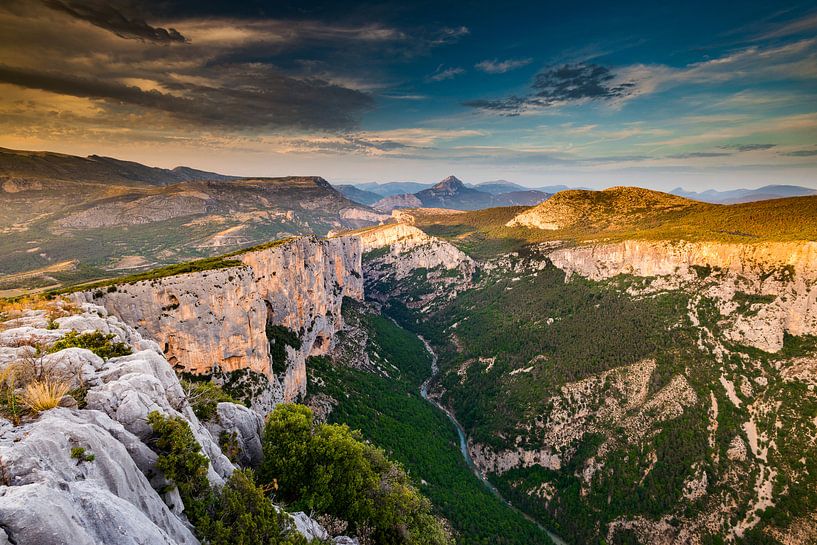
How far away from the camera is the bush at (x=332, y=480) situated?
1195 inches

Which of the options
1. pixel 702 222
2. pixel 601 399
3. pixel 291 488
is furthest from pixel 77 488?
pixel 702 222

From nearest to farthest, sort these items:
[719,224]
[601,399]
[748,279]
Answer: [601,399] → [748,279] → [719,224]

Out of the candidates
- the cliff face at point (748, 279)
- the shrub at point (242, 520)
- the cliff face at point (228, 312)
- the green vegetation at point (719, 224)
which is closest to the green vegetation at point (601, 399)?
the cliff face at point (748, 279)

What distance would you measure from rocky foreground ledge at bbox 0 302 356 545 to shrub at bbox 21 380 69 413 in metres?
0.36

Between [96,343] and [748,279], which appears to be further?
[748,279]

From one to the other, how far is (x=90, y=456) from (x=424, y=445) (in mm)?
81451

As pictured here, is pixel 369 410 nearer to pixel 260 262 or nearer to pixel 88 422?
pixel 260 262

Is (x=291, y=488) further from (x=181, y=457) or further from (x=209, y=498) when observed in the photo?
(x=181, y=457)

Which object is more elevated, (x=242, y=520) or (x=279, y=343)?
(x=242, y=520)

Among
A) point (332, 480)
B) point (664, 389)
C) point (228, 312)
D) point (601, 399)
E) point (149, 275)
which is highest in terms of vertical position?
point (149, 275)

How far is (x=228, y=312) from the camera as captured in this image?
55.5 meters

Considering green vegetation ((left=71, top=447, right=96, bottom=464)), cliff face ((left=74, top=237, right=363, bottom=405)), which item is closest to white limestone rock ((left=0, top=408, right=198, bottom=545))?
green vegetation ((left=71, top=447, right=96, bottom=464))

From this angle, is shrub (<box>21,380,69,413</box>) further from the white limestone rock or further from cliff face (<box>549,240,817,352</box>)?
cliff face (<box>549,240,817,352</box>)

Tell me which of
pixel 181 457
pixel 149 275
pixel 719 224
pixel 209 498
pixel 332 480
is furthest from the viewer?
pixel 719 224
